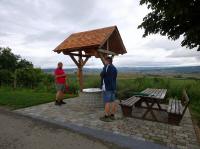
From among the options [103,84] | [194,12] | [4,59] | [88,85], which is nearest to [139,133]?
[103,84]

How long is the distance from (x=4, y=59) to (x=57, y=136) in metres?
22.4

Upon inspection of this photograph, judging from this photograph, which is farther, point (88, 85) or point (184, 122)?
point (88, 85)

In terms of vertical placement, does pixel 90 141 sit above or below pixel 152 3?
below

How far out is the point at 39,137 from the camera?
3939 mm

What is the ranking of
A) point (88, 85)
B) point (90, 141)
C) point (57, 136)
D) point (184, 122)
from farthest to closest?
point (88, 85)
point (184, 122)
point (57, 136)
point (90, 141)

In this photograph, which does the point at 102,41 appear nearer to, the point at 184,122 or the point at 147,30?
the point at 147,30

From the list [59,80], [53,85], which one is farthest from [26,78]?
[59,80]

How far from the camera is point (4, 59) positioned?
22875 millimetres

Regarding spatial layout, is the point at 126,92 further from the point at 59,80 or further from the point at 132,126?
the point at 132,126

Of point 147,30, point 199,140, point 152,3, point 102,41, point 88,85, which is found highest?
point 152,3

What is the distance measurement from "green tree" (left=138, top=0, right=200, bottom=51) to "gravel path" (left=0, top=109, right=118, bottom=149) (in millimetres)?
4646

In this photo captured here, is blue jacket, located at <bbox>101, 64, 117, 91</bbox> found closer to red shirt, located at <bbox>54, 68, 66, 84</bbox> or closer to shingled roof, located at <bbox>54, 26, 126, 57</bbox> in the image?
shingled roof, located at <bbox>54, 26, 126, 57</bbox>

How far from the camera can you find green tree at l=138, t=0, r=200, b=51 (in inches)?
217

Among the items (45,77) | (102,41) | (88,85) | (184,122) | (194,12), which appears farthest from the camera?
(45,77)
